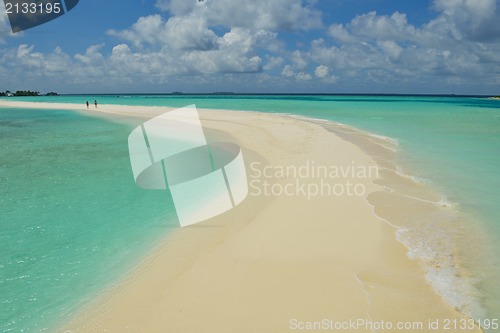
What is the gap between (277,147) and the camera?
626 inches

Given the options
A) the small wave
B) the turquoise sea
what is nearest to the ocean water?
the turquoise sea

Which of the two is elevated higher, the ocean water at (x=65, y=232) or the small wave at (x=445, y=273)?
the small wave at (x=445, y=273)

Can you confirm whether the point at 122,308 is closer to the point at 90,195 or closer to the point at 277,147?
the point at 90,195

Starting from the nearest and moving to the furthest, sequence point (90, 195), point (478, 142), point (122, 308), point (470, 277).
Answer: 1. point (122, 308)
2. point (470, 277)
3. point (90, 195)
4. point (478, 142)

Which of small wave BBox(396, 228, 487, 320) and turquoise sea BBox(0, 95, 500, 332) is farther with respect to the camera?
turquoise sea BBox(0, 95, 500, 332)

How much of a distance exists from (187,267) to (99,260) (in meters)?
1.70

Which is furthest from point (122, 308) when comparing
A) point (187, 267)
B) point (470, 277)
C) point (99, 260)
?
point (470, 277)

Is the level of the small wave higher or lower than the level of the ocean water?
higher

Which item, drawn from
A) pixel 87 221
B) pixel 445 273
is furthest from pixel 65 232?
pixel 445 273

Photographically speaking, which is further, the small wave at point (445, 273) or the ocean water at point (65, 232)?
the ocean water at point (65, 232)

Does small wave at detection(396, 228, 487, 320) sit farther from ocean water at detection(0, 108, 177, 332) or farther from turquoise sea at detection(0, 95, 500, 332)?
ocean water at detection(0, 108, 177, 332)

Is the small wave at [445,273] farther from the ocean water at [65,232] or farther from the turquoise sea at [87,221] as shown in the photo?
the ocean water at [65,232]

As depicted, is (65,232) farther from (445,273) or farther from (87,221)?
(445,273)

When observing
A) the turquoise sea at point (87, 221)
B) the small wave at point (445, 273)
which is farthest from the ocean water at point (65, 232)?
the small wave at point (445, 273)
